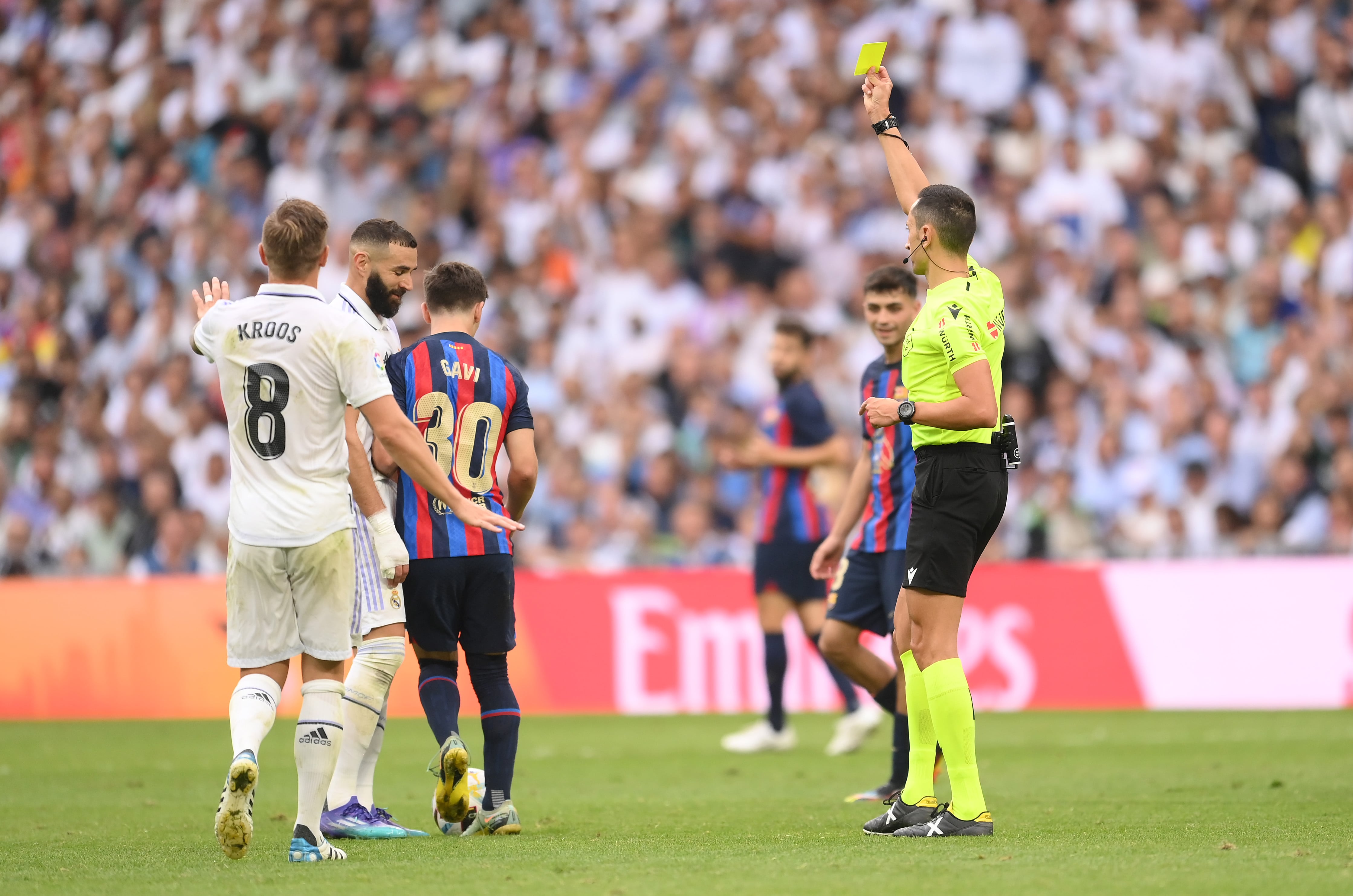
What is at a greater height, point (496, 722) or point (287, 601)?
point (287, 601)

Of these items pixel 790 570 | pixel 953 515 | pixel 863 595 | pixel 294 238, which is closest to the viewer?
pixel 294 238

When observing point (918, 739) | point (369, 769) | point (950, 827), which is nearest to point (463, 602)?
point (369, 769)

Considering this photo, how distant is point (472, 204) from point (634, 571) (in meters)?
6.36

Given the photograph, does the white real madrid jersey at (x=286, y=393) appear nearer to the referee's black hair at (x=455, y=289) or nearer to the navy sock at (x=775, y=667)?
the referee's black hair at (x=455, y=289)

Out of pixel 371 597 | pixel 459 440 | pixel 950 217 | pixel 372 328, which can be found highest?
pixel 950 217

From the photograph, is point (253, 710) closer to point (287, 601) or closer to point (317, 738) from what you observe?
point (317, 738)

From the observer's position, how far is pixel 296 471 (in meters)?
5.86

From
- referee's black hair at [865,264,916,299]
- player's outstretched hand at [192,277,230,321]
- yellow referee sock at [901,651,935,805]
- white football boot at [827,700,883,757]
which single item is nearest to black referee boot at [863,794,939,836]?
yellow referee sock at [901,651,935,805]

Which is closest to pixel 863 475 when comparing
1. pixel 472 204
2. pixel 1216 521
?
pixel 1216 521

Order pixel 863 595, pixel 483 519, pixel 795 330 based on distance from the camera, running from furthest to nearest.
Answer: pixel 795 330 < pixel 863 595 < pixel 483 519

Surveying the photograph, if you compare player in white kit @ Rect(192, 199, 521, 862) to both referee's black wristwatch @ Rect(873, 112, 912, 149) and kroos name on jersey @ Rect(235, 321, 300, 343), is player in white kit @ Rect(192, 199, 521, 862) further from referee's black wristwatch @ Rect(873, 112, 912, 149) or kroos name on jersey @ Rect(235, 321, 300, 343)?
referee's black wristwatch @ Rect(873, 112, 912, 149)

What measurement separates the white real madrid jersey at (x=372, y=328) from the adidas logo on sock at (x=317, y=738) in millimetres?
1209

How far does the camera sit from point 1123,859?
18.5 ft

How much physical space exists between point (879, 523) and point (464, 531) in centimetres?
232
